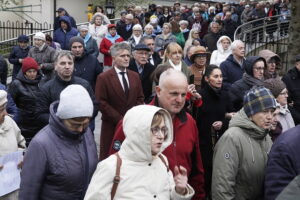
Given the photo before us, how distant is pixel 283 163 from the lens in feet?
10.7

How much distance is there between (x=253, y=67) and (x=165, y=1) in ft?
93.1

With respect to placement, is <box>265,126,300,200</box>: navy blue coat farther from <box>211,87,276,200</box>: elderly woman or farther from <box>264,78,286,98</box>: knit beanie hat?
<box>264,78,286,98</box>: knit beanie hat

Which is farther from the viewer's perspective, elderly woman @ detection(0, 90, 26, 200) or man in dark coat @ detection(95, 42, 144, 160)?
man in dark coat @ detection(95, 42, 144, 160)

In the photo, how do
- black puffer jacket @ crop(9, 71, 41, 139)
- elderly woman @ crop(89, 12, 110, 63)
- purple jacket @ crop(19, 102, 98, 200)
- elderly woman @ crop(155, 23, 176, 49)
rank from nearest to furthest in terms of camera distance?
purple jacket @ crop(19, 102, 98, 200), black puffer jacket @ crop(9, 71, 41, 139), elderly woman @ crop(155, 23, 176, 49), elderly woman @ crop(89, 12, 110, 63)

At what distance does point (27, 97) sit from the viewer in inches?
271

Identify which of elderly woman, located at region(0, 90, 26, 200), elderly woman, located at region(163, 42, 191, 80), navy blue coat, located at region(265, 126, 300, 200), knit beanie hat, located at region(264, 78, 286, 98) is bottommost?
elderly woman, located at region(0, 90, 26, 200)

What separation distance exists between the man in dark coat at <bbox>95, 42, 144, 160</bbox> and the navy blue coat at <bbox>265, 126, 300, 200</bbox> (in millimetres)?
3502

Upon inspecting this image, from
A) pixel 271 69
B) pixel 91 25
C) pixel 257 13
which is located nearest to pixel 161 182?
pixel 271 69

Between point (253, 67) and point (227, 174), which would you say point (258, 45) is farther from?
point (227, 174)

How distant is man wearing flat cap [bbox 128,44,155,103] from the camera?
315 inches

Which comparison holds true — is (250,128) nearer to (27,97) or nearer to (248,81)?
(248,81)

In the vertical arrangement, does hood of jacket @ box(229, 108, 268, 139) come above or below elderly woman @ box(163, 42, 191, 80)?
below

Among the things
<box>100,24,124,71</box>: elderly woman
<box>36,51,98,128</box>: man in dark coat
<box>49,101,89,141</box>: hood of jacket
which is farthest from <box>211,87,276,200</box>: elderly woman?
<box>100,24,124,71</box>: elderly woman

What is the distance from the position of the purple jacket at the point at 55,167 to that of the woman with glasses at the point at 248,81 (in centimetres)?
330
